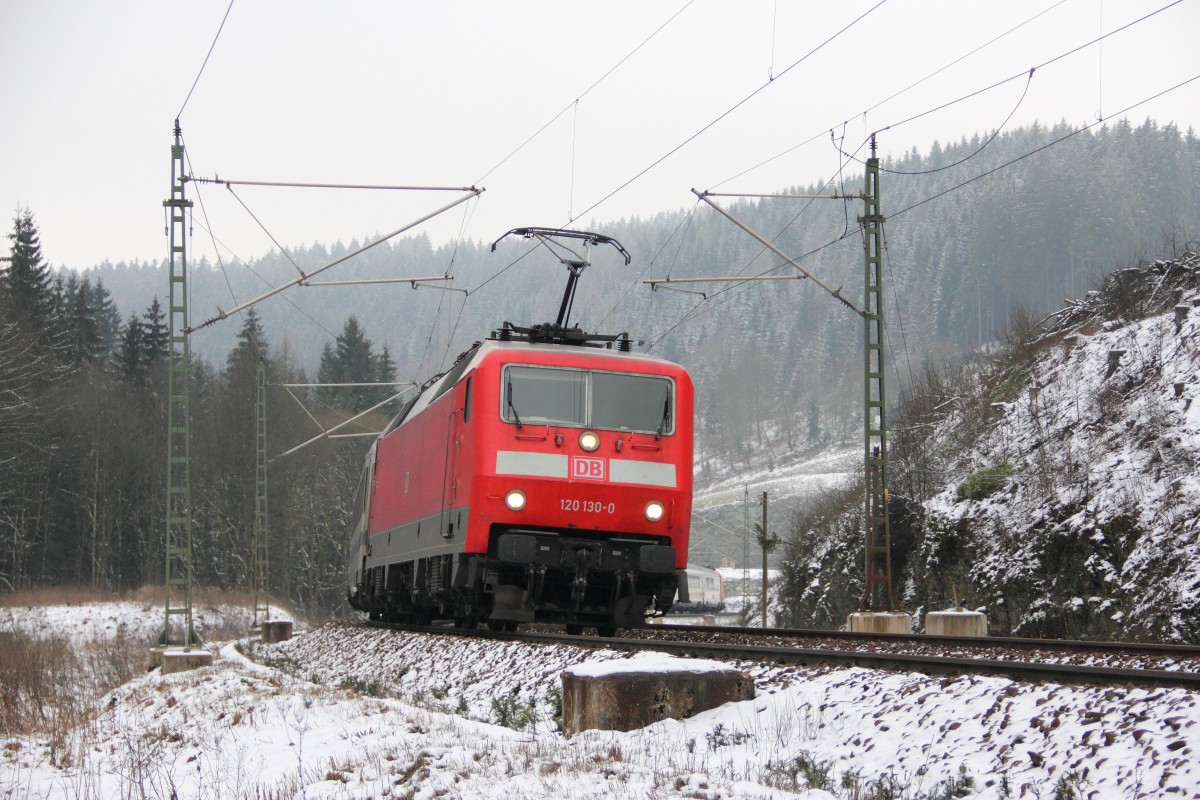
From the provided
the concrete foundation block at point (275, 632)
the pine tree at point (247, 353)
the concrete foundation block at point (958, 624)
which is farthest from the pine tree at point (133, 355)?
the concrete foundation block at point (958, 624)

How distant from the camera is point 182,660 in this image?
17141 mm

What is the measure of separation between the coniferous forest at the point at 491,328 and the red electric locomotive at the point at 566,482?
36.4 feet

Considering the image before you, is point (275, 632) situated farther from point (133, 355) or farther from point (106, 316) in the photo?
point (106, 316)

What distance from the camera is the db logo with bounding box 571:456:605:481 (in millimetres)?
13438

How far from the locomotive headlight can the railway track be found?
150cm

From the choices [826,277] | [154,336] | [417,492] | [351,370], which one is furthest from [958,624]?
[826,277]

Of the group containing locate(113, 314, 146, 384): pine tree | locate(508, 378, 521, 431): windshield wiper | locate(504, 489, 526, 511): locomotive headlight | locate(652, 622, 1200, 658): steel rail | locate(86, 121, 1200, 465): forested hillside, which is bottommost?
locate(652, 622, 1200, 658): steel rail

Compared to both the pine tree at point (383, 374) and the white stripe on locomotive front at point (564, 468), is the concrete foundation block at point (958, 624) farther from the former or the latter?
the pine tree at point (383, 374)

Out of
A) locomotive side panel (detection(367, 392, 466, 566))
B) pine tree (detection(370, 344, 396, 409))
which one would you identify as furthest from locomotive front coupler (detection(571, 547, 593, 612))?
pine tree (detection(370, 344, 396, 409))

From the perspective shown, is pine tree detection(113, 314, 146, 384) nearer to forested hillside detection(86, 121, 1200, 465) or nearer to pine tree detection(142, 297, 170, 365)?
pine tree detection(142, 297, 170, 365)

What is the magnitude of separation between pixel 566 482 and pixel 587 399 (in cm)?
96

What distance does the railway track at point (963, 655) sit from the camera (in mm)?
7273

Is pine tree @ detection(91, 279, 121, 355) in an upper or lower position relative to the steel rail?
upper

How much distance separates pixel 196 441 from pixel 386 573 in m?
45.2
